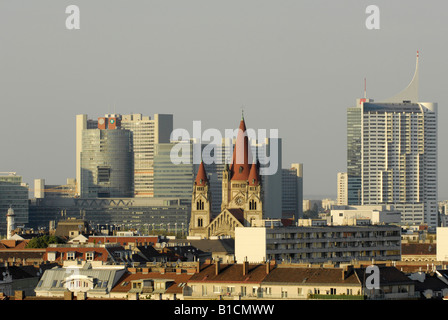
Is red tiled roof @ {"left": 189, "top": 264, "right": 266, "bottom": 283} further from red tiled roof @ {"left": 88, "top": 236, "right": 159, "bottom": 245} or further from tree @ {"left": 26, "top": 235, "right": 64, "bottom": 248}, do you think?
red tiled roof @ {"left": 88, "top": 236, "right": 159, "bottom": 245}

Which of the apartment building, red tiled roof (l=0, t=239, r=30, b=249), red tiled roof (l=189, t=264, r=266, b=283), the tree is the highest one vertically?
red tiled roof (l=189, t=264, r=266, b=283)

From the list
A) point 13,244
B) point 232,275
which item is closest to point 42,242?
point 13,244

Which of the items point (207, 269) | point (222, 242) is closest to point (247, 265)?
point (207, 269)

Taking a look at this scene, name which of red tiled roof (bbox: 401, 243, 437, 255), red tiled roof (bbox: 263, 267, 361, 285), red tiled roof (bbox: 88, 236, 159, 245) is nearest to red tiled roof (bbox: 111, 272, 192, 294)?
red tiled roof (bbox: 263, 267, 361, 285)

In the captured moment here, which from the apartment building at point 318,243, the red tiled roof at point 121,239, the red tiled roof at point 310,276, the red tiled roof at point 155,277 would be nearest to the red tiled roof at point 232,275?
the red tiled roof at point 310,276

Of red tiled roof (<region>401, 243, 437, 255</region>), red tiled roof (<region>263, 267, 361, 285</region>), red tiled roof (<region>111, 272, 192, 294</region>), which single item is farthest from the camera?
red tiled roof (<region>401, 243, 437, 255</region>)

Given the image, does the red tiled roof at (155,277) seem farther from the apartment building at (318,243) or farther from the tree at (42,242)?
the tree at (42,242)

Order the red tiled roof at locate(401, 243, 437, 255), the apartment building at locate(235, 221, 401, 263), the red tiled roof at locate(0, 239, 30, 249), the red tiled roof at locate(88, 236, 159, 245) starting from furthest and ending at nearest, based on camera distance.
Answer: the red tiled roof at locate(88, 236, 159, 245) < the red tiled roof at locate(0, 239, 30, 249) < the red tiled roof at locate(401, 243, 437, 255) < the apartment building at locate(235, 221, 401, 263)

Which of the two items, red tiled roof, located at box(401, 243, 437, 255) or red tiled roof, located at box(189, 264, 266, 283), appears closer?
red tiled roof, located at box(189, 264, 266, 283)

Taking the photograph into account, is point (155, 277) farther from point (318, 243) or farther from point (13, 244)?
point (13, 244)

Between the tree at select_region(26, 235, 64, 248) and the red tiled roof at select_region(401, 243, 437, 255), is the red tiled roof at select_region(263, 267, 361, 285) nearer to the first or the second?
the red tiled roof at select_region(401, 243, 437, 255)

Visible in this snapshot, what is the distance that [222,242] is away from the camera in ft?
555

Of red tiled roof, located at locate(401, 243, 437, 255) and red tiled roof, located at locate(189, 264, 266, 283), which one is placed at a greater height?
red tiled roof, located at locate(189, 264, 266, 283)
